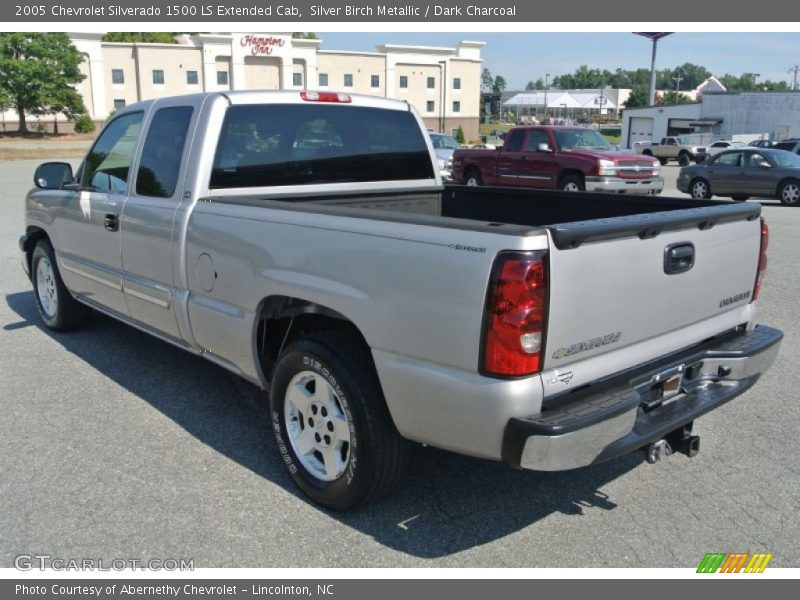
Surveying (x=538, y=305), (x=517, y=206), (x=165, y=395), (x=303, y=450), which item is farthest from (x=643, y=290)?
(x=165, y=395)

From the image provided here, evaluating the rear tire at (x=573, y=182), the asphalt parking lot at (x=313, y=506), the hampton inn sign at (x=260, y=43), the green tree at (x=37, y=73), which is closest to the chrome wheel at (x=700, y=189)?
the rear tire at (x=573, y=182)

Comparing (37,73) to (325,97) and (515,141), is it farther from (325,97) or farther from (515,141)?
(325,97)

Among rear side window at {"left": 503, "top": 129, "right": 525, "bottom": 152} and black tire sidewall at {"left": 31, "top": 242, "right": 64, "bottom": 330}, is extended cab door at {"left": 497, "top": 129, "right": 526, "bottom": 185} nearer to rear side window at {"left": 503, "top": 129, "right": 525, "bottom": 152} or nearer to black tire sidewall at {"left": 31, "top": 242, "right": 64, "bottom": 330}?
rear side window at {"left": 503, "top": 129, "right": 525, "bottom": 152}

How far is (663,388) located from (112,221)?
12.3ft

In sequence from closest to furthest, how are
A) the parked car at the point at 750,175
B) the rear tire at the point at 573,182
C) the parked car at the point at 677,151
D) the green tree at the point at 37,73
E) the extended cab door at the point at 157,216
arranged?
the extended cab door at the point at 157,216
the rear tire at the point at 573,182
the parked car at the point at 750,175
the parked car at the point at 677,151
the green tree at the point at 37,73

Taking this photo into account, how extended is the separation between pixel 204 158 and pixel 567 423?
2.76 metres

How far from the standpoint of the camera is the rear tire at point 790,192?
1898 cm

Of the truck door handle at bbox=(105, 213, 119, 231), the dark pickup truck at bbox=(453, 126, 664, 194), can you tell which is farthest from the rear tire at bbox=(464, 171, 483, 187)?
the truck door handle at bbox=(105, 213, 119, 231)

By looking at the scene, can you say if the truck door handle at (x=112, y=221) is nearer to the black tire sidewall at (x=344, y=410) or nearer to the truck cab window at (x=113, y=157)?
the truck cab window at (x=113, y=157)

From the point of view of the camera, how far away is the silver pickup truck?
281 centimetres

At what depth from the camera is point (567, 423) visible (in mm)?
2791

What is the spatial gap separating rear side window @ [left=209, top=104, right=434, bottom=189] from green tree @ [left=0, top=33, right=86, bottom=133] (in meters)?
68.6

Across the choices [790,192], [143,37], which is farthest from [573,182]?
[143,37]

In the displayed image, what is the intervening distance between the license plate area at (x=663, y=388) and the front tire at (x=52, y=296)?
498 centimetres
